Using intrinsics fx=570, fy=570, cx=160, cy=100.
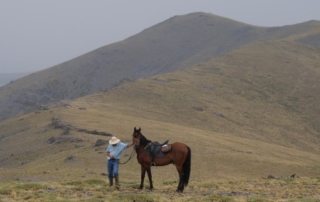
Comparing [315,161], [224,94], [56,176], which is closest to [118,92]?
[224,94]

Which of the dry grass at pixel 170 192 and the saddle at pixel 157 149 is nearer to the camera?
the dry grass at pixel 170 192

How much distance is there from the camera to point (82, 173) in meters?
32.7

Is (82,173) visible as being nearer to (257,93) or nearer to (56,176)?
(56,176)

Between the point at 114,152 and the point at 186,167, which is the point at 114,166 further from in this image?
the point at 186,167

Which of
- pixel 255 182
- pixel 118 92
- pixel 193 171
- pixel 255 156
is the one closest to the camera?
pixel 255 182

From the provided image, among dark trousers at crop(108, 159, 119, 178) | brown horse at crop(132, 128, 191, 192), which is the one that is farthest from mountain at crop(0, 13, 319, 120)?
brown horse at crop(132, 128, 191, 192)

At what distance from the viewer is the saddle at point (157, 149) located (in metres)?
19.9

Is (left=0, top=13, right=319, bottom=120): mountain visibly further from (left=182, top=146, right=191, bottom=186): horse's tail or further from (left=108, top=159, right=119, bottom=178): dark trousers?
(left=182, top=146, right=191, bottom=186): horse's tail

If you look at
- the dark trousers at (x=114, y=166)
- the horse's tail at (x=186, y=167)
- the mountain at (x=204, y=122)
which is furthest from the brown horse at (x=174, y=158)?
the mountain at (x=204, y=122)

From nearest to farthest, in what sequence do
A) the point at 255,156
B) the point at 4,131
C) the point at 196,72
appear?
the point at 255,156, the point at 4,131, the point at 196,72

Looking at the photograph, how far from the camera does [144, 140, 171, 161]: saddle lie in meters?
19.9

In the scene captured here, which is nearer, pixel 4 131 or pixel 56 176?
pixel 56 176

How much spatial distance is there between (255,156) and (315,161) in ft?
28.1

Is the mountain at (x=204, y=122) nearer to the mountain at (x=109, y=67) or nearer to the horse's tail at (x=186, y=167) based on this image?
the horse's tail at (x=186, y=167)
